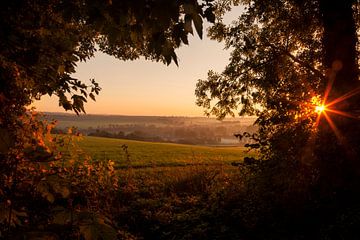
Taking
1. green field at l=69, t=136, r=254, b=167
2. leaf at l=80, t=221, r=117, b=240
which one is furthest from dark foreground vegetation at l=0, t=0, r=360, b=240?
green field at l=69, t=136, r=254, b=167

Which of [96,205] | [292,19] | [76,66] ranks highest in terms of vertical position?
[292,19]

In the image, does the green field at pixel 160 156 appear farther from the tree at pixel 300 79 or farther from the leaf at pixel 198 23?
the leaf at pixel 198 23

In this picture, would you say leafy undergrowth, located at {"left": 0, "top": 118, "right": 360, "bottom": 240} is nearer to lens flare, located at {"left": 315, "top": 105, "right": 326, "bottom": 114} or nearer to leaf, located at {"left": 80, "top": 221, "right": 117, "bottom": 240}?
lens flare, located at {"left": 315, "top": 105, "right": 326, "bottom": 114}

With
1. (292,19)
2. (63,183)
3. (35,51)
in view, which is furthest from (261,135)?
(63,183)

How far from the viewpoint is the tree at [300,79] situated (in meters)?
8.27

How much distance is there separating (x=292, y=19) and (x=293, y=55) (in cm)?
133

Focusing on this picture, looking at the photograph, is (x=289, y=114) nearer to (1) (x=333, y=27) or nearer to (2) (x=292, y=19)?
(1) (x=333, y=27)

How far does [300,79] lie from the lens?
10898 mm

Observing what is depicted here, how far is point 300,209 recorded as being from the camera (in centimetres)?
771

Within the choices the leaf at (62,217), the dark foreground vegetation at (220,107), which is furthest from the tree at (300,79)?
the leaf at (62,217)

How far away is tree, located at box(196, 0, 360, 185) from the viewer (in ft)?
27.1

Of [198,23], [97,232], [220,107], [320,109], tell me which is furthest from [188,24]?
[220,107]

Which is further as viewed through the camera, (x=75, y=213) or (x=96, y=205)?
(x=96, y=205)

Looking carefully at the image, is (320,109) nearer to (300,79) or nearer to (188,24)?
(300,79)
